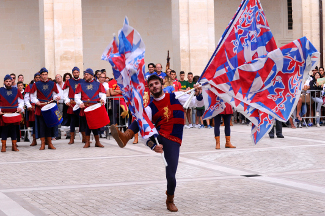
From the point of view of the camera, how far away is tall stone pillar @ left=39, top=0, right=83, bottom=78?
19.9m

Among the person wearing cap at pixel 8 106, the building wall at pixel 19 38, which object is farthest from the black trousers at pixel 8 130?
the building wall at pixel 19 38

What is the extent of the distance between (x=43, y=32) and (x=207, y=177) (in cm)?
1292

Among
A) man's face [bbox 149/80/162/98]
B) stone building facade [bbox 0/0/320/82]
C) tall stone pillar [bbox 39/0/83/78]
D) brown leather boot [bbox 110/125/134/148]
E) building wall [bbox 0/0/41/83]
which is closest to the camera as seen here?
brown leather boot [bbox 110/125/134/148]

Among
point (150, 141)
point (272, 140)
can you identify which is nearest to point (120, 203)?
point (150, 141)

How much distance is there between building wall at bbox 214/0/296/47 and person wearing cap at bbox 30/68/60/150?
1465 centimetres

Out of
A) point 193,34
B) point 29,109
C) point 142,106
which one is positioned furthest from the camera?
point 193,34

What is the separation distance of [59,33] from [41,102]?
6.73 meters

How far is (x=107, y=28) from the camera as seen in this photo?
24828 mm

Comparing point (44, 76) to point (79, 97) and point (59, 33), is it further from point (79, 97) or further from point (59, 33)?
point (59, 33)

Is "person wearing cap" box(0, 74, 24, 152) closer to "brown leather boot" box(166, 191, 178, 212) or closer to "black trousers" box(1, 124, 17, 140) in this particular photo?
"black trousers" box(1, 124, 17, 140)

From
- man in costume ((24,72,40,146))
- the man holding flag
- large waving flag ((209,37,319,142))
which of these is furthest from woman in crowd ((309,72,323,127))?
the man holding flag

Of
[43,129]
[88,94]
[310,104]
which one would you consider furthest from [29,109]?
[310,104]

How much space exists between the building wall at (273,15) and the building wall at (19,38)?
29.2 feet

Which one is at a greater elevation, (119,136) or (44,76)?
(44,76)
